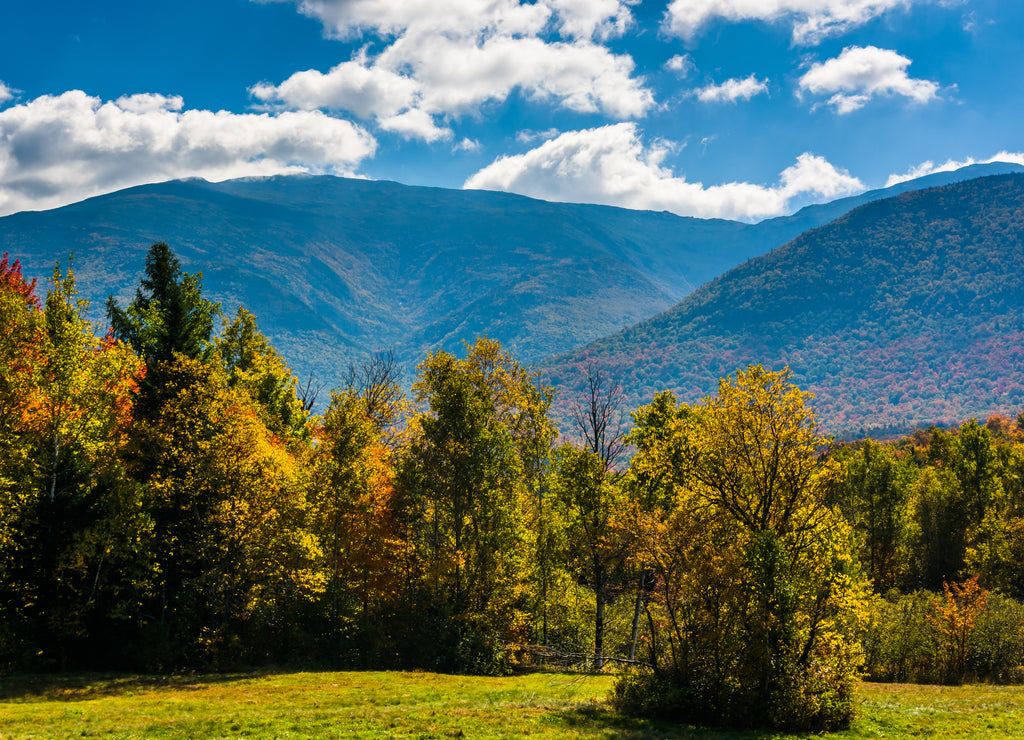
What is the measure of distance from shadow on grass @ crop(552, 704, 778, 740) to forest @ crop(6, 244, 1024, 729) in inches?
37.8

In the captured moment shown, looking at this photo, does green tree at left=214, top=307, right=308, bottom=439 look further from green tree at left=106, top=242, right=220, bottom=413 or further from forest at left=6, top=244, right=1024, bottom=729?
green tree at left=106, top=242, right=220, bottom=413

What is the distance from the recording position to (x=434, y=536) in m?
35.4

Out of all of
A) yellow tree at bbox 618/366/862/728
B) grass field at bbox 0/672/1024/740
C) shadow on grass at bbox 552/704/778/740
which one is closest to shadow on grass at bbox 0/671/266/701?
grass field at bbox 0/672/1024/740

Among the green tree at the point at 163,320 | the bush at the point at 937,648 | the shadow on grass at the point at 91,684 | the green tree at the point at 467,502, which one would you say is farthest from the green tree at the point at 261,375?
the bush at the point at 937,648

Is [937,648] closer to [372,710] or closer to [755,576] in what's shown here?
[755,576]

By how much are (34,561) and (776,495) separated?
32285 millimetres

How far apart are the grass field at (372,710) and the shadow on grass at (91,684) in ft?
0.14

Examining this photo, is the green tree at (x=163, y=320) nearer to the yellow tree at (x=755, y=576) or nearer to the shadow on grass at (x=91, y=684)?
the shadow on grass at (x=91, y=684)

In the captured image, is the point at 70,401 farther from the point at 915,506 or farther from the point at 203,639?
the point at 915,506

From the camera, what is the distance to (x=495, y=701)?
24141mm

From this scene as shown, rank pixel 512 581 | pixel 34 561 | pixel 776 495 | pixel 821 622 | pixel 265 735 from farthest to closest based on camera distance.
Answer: pixel 512 581 < pixel 34 561 < pixel 776 495 < pixel 821 622 < pixel 265 735

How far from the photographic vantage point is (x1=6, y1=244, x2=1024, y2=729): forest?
22.2 metres

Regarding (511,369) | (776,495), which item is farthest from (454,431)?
(776,495)

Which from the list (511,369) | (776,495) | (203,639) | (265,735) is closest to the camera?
(265,735)
